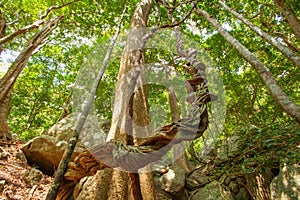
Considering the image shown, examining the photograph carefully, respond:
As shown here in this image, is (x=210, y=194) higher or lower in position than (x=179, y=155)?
lower

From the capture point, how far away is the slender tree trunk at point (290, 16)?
14.7 feet

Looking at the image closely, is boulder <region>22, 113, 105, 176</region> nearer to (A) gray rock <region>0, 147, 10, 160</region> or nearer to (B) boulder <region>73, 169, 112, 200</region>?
(A) gray rock <region>0, 147, 10, 160</region>

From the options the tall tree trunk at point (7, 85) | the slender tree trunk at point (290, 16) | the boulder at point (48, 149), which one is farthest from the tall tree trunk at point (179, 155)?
the tall tree trunk at point (7, 85)

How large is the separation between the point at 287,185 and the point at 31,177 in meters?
4.94

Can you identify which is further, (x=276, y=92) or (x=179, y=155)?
(x=179, y=155)

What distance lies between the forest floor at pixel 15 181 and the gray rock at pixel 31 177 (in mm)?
36

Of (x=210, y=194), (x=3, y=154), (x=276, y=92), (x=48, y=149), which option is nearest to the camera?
(x=276, y=92)

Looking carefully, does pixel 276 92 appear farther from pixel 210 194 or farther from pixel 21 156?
pixel 21 156

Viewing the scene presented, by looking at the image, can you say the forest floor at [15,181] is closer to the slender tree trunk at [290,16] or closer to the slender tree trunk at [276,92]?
the slender tree trunk at [276,92]

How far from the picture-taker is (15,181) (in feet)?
12.4

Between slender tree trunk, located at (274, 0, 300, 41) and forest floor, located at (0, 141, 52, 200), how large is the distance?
19.7ft

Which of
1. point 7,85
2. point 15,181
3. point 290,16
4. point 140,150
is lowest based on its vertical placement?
point 140,150

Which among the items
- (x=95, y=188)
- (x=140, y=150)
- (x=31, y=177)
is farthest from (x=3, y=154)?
(x=140, y=150)

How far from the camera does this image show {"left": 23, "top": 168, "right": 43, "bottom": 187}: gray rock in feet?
13.0
